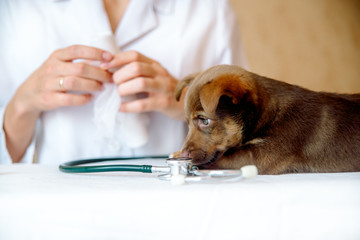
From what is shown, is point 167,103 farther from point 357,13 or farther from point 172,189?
point 357,13

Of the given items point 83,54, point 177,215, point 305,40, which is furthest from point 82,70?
point 305,40

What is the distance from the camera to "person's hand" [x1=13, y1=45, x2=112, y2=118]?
1548 mm

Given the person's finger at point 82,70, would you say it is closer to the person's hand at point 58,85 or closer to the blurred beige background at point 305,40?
the person's hand at point 58,85

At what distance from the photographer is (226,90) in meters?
1.19

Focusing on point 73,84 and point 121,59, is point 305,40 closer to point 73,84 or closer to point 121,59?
point 121,59

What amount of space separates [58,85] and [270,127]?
1030mm

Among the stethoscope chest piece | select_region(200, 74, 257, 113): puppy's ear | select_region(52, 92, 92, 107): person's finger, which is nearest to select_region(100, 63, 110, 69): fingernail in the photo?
select_region(52, 92, 92, 107): person's finger

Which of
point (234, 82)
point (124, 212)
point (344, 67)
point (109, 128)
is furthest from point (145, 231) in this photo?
point (344, 67)

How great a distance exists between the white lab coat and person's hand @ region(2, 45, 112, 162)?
14 cm

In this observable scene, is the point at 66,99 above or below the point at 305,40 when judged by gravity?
below

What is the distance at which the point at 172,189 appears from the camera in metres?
0.77

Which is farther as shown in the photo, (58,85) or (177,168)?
(58,85)

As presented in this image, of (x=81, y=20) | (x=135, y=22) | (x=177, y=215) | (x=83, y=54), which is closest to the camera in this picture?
(x=177, y=215)

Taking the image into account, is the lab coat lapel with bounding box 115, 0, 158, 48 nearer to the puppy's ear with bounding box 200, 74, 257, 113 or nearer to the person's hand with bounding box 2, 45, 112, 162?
the person's hand with bounding box 2, 45, 112, 162
